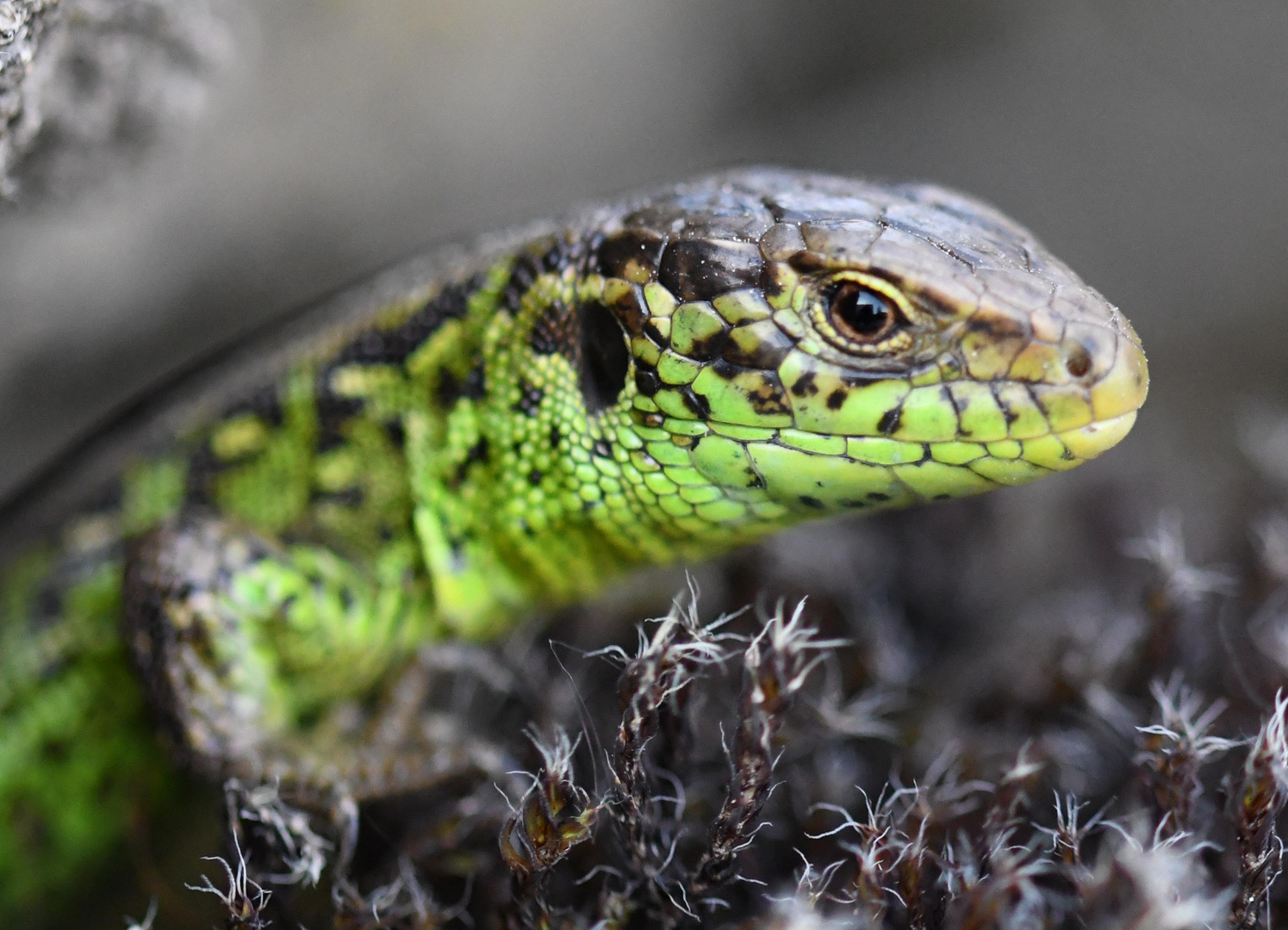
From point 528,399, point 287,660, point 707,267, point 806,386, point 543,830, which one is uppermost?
point 707,267

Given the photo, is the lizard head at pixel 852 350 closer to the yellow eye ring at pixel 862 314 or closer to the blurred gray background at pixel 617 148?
the yellow eye ring at pixel 862 314

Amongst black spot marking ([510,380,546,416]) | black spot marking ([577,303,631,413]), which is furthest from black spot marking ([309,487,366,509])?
black spot marking ([577,303,631,413])

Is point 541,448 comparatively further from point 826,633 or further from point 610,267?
point 826,633

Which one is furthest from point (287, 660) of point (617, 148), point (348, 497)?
point (617, 148)

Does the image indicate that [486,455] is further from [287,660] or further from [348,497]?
[287,660]

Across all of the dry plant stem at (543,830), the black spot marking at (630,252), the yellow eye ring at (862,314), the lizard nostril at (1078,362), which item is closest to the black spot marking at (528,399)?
the black spot marking at (630,252)

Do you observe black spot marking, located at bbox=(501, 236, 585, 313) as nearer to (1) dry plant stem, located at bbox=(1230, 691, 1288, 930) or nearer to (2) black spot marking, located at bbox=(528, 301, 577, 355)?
(2) black spot marking, located at bbox=(528, 301, 577, 355)

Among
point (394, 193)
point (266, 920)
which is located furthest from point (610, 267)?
point (394, 193)
